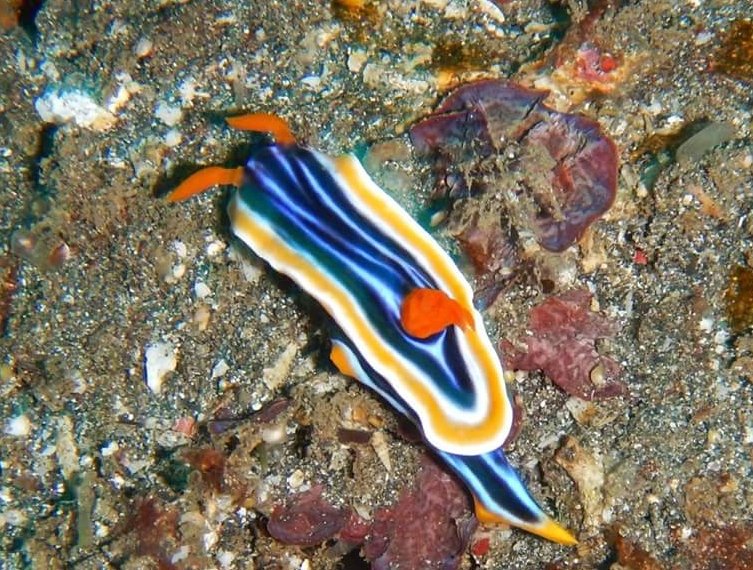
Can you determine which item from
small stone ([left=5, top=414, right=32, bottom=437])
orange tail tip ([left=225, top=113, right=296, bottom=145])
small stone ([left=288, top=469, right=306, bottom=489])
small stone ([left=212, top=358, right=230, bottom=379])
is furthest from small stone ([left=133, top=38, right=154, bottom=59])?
small stone ([left=288, top=469, right=306, bottom=489])

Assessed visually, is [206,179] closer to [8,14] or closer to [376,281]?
[376,281]

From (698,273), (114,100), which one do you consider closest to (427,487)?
(698,273)

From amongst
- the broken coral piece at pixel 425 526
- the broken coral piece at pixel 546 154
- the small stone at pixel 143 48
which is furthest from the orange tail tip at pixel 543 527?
the small stone at pixel 143 48

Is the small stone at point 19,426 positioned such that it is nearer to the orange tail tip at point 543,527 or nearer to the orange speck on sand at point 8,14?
the orange speck on sand at point 8,14

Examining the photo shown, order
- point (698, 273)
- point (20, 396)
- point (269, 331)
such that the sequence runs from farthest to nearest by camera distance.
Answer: point (20, 396)
point (269, 331)
point (698, 273)

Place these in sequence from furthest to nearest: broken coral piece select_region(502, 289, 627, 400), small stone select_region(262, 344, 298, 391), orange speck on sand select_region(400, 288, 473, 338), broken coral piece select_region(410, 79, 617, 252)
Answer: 1. small stone select_region(262, 344, 298, 391)
2. broken coral piece select_region(502, 289, 627, 400)
3. broken coral piece select_region(410, 79, 617, 252)
4. orange speck on sand select_region(400, 288, 473, 338)

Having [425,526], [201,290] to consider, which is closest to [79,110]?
[201,290]

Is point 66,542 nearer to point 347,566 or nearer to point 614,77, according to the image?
point 347,566

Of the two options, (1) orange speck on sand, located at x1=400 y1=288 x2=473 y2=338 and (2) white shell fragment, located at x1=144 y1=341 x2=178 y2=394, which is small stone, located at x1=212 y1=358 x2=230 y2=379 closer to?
(2) white shell fragment, located at x1=144 y1=341 x2=178 y2=394
